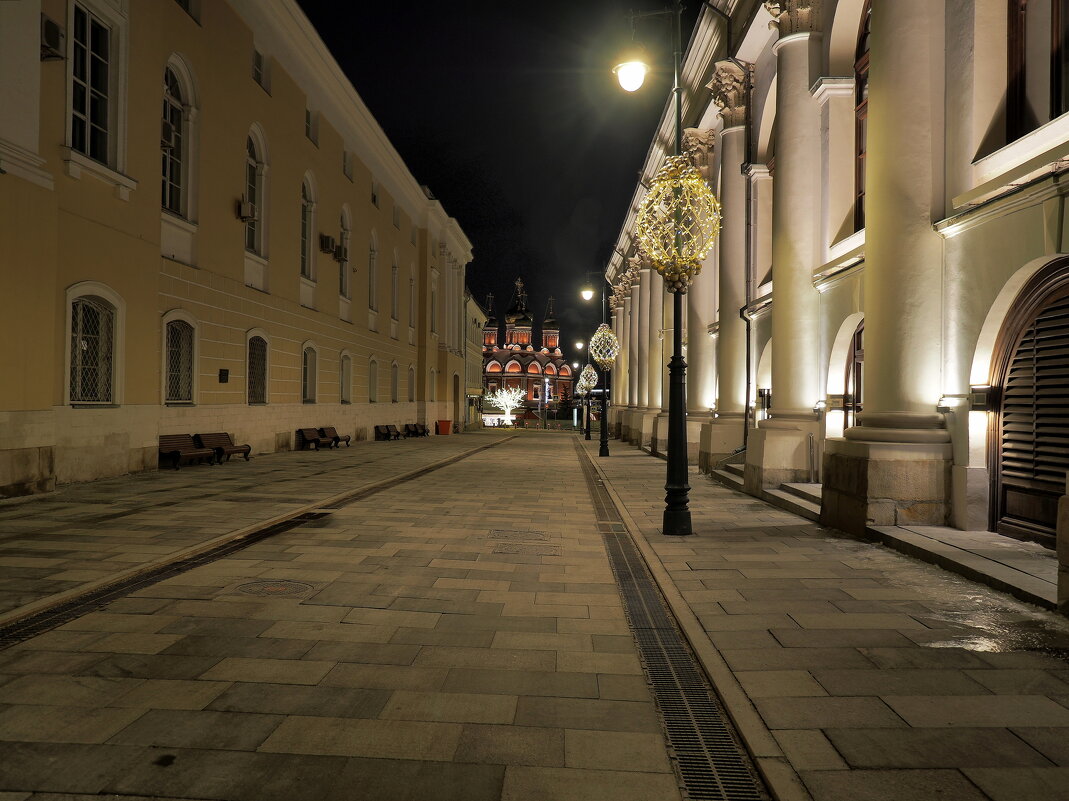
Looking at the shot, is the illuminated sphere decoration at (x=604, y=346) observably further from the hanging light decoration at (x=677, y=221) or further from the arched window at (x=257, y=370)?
the hanging light decoration at (x=677, y=221)

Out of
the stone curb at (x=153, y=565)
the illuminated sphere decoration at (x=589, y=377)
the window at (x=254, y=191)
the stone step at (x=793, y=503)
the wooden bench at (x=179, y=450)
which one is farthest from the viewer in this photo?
the illuminated sphere decoration at (x=589, y=377)

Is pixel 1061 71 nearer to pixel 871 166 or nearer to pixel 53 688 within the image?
pixel 871 166

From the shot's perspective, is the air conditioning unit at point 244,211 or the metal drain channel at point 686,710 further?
the air conditioning unit at point 244,211

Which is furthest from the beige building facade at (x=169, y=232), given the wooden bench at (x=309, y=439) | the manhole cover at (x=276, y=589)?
the manhole cover at (x=276, y=589)

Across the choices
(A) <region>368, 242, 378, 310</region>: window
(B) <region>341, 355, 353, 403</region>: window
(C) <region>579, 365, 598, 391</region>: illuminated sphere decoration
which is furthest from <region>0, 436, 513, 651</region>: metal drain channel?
(C) <region>579, 365, 598, 391</region>: illuminated sphere decoration

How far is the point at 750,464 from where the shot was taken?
13.2m

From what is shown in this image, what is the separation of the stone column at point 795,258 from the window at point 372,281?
22.4 m

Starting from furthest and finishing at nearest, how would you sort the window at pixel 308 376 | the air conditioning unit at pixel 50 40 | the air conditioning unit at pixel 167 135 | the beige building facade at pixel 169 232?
the window at pixel 308 376 → the air conditioning unit at pixel 167 135 → the air conditioning unit at pixel 50 40 → the beige building facade at pixel 169 232

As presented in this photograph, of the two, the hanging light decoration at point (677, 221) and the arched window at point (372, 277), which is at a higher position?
the arched window at point (372, 277)

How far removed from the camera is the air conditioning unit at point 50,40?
1159 centimetres

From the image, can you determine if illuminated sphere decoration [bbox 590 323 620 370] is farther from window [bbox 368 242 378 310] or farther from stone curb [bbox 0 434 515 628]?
stone curb [bbox 0 434 515 628]

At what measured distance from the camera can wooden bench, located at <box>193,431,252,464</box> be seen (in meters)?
16.8

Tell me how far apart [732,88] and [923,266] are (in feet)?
33.7

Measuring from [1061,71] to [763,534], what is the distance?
571 centimetres
